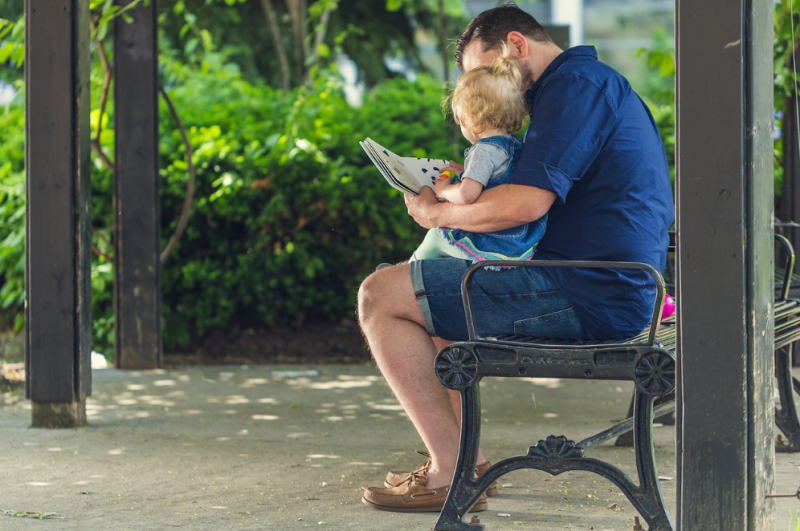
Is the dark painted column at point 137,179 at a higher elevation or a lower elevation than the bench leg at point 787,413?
higher

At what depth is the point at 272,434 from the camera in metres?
4.68

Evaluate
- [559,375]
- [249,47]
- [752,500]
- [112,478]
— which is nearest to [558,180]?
[559,375]

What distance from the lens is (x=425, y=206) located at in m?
3.35

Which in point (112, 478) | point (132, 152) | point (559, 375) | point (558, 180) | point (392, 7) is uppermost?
point (392, 7)

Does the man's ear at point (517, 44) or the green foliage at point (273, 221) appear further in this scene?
the green foliage at point (273, 221)

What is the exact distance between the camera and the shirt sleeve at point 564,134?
306cm

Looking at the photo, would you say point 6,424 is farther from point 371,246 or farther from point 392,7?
point 392,7

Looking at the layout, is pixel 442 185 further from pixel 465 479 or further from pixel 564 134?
pixel 465 479

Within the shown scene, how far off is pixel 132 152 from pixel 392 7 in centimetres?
301

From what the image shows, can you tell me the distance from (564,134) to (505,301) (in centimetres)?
54

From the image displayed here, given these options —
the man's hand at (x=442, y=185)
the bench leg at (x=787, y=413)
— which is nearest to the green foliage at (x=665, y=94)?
the bench leg at (x=787, y=413)

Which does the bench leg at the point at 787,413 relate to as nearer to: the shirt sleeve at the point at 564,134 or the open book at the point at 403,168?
the shirt sleeve at the point at 564,134

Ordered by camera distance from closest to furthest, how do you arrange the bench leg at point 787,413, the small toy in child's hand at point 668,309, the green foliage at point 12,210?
the small toy in child's hand at point 668,309 < the bench leg at point 787,413 < the green foliage at point 12,210

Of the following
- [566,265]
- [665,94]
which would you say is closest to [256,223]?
[665,94]
